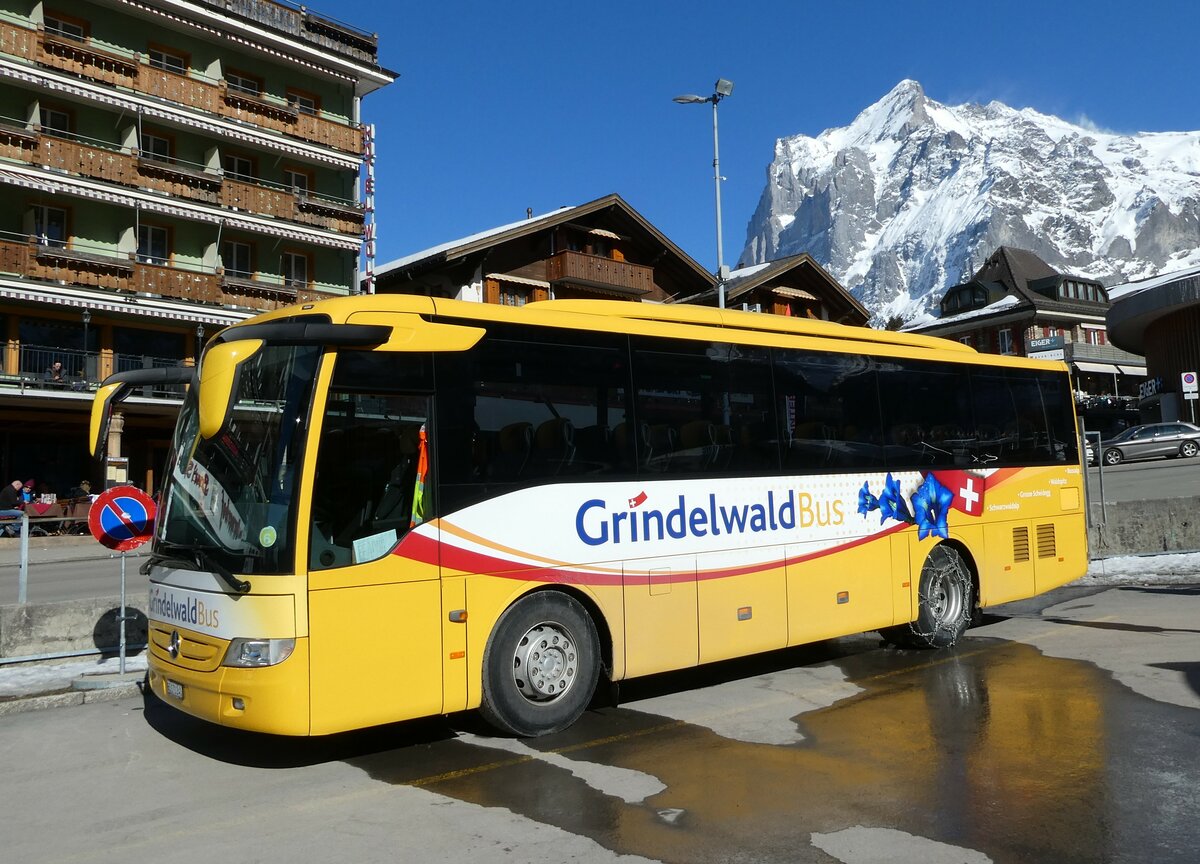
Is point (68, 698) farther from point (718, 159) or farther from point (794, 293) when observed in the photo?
point (794, 293)

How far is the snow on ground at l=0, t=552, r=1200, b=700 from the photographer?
28.7ft

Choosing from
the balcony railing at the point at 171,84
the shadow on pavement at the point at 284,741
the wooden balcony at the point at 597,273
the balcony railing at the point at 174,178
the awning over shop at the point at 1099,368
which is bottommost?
the shadow on pavement at the point at 284,741

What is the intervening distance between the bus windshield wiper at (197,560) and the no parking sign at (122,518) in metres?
2.06

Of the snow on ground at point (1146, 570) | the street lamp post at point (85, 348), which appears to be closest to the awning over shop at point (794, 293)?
the street lamp post at point (85, 348)

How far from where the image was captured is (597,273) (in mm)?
39688

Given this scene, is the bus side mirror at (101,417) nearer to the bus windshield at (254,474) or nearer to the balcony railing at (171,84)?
the bus windshield at (254,474)

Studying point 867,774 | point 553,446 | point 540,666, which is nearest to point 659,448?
point 553,446

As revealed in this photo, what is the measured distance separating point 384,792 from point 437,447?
219 cm

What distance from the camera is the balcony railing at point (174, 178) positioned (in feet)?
94.2

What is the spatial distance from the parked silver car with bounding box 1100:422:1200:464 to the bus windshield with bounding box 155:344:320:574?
38343 millimetres

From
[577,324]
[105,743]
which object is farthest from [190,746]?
[577,324]

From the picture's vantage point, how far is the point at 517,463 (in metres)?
7.20

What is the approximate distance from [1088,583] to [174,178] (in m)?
28.5

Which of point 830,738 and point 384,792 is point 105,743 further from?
point 830,738
